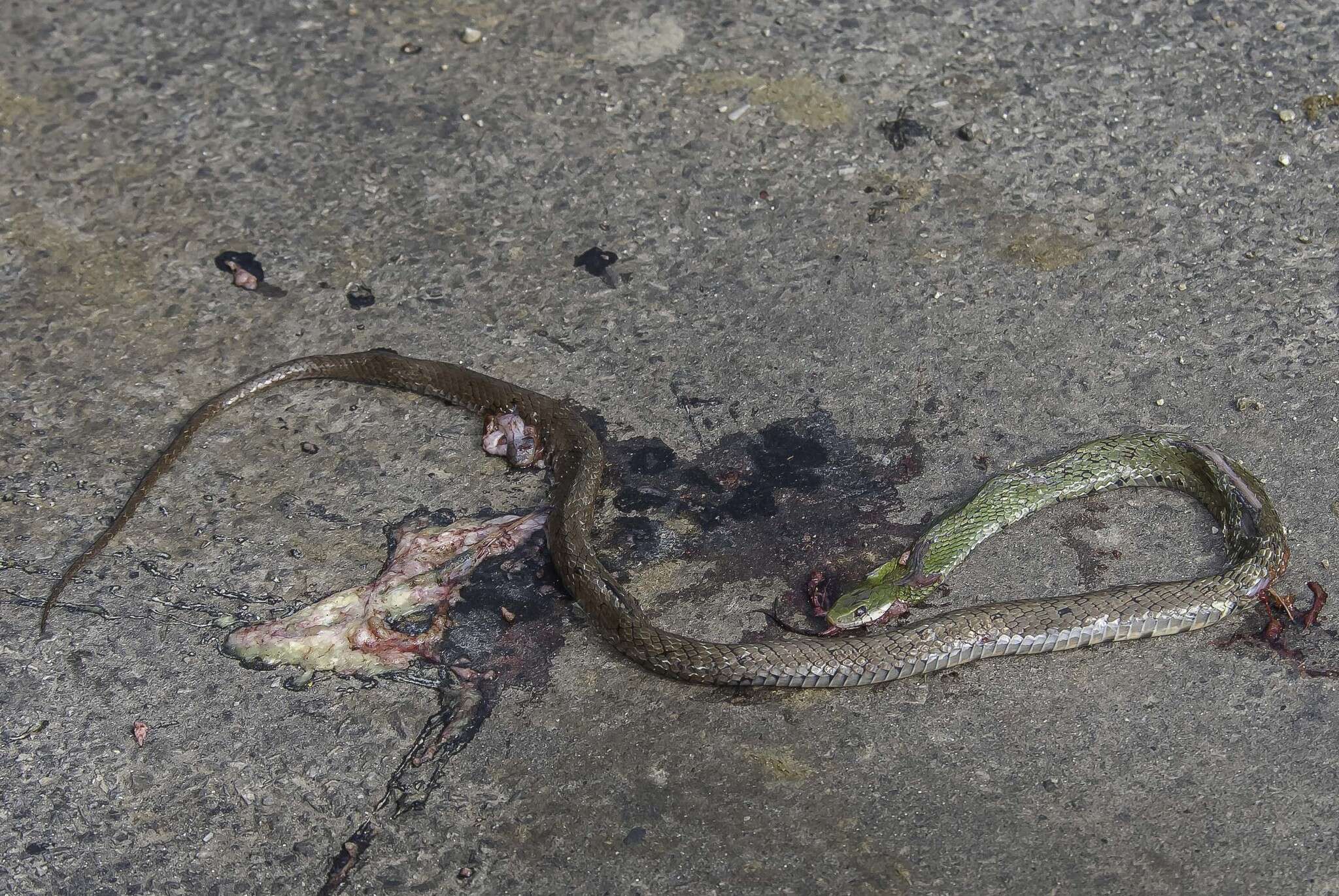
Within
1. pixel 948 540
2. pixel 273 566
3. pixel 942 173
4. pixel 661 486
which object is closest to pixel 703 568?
pixel 661 486

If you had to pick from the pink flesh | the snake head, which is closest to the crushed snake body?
the snake head

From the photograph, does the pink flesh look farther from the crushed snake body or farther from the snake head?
the snake head

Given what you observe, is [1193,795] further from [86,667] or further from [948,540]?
[86,667]

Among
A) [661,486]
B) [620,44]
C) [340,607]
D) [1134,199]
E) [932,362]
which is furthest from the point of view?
[620,44]

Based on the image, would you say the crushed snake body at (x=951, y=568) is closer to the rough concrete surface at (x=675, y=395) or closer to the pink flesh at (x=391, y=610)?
the rough concrete surface at (x=675, y=395)

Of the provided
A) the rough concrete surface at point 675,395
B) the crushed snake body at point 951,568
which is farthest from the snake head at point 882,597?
the rough concrete surface at point 675,395

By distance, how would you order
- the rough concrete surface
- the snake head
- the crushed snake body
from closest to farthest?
the rough concrete surface < the crushed snake body < the snake head
